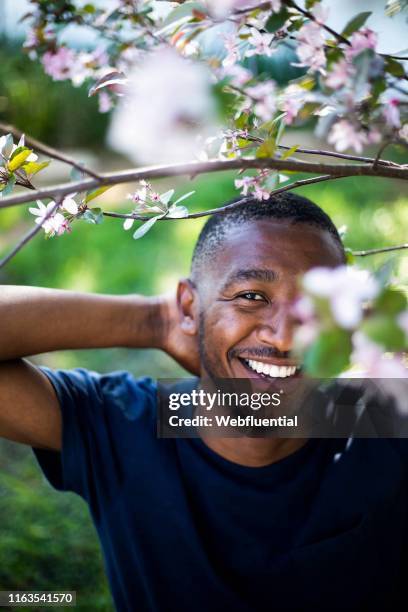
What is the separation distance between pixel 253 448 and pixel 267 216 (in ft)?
1.68

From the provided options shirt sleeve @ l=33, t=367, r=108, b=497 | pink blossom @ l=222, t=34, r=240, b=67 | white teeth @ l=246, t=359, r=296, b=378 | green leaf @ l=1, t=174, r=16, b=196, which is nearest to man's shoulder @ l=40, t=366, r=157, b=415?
shirt sleeve @ l=33, t=367, r=108, b=497

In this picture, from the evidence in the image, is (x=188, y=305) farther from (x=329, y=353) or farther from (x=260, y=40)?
(x=329, y=353)

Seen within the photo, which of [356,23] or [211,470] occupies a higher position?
[356,23]

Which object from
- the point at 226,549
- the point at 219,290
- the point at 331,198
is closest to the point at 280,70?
the point at 219,290

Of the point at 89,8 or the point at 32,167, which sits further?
the point at 89,8

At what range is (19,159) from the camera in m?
0.99

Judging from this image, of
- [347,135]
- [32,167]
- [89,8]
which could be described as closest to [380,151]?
[347,135]

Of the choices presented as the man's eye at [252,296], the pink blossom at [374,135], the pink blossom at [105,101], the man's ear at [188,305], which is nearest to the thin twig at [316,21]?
the pink blossom at [374,135]

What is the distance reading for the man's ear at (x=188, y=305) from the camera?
1.43 meters

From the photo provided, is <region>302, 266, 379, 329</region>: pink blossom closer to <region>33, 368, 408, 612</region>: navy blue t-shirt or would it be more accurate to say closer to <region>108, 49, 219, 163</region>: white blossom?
<region>108, 49, 219, 163</region>: white blossom

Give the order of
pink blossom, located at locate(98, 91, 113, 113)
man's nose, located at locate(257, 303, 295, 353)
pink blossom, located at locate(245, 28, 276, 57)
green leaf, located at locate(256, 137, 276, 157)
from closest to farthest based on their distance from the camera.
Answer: green leaf, located at locate(256, 137, 276, 157) < pink blossom, located at locate(245, 28, 276, 57) < man's nose, located at locate(257, 303, 295, 353) < pink blossom, located at locate(98, 91, 113, 113)

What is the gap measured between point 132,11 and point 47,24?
0.84 feet

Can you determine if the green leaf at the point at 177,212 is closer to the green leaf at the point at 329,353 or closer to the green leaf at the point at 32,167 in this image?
the green leaf at the point at 32,167

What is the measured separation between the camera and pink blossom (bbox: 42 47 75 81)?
59.4 inches
